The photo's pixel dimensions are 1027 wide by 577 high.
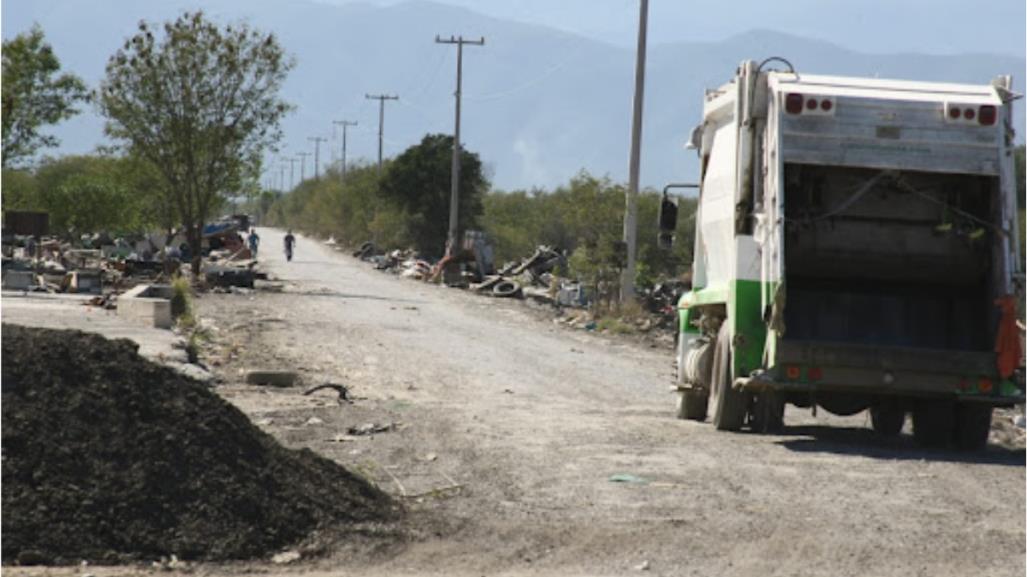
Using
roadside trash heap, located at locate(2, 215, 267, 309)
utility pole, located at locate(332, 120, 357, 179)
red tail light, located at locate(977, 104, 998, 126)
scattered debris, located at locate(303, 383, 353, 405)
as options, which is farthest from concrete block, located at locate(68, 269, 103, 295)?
utility pole, located at locate(332, 120, 357, 179)

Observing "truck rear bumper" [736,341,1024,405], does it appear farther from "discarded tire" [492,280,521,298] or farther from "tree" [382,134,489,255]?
"tree" [382,134,489,255]

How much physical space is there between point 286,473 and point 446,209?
251ft

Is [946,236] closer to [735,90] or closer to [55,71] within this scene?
[735,90]

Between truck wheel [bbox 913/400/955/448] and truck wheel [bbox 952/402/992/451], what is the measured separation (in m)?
0.07

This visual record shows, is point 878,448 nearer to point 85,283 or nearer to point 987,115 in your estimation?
point 987,115

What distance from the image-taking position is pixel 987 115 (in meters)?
14.8

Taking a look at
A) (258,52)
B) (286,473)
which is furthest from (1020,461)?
(258,52)

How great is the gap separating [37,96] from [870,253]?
37741mm

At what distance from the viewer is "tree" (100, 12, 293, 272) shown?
164 ft

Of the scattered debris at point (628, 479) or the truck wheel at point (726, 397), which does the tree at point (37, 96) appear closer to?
the truck wheel at point (726, 397)

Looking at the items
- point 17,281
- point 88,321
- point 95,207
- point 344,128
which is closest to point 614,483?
point 88,321

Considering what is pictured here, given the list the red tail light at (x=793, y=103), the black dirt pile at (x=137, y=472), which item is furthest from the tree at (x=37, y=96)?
the black dirt pile at (x=137, y=472)

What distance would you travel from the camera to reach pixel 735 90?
1605 cm

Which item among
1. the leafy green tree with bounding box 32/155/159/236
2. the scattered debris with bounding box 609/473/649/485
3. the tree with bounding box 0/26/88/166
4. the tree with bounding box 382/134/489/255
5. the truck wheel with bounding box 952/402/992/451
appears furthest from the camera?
the tree with bounding box 382/134/489/255
